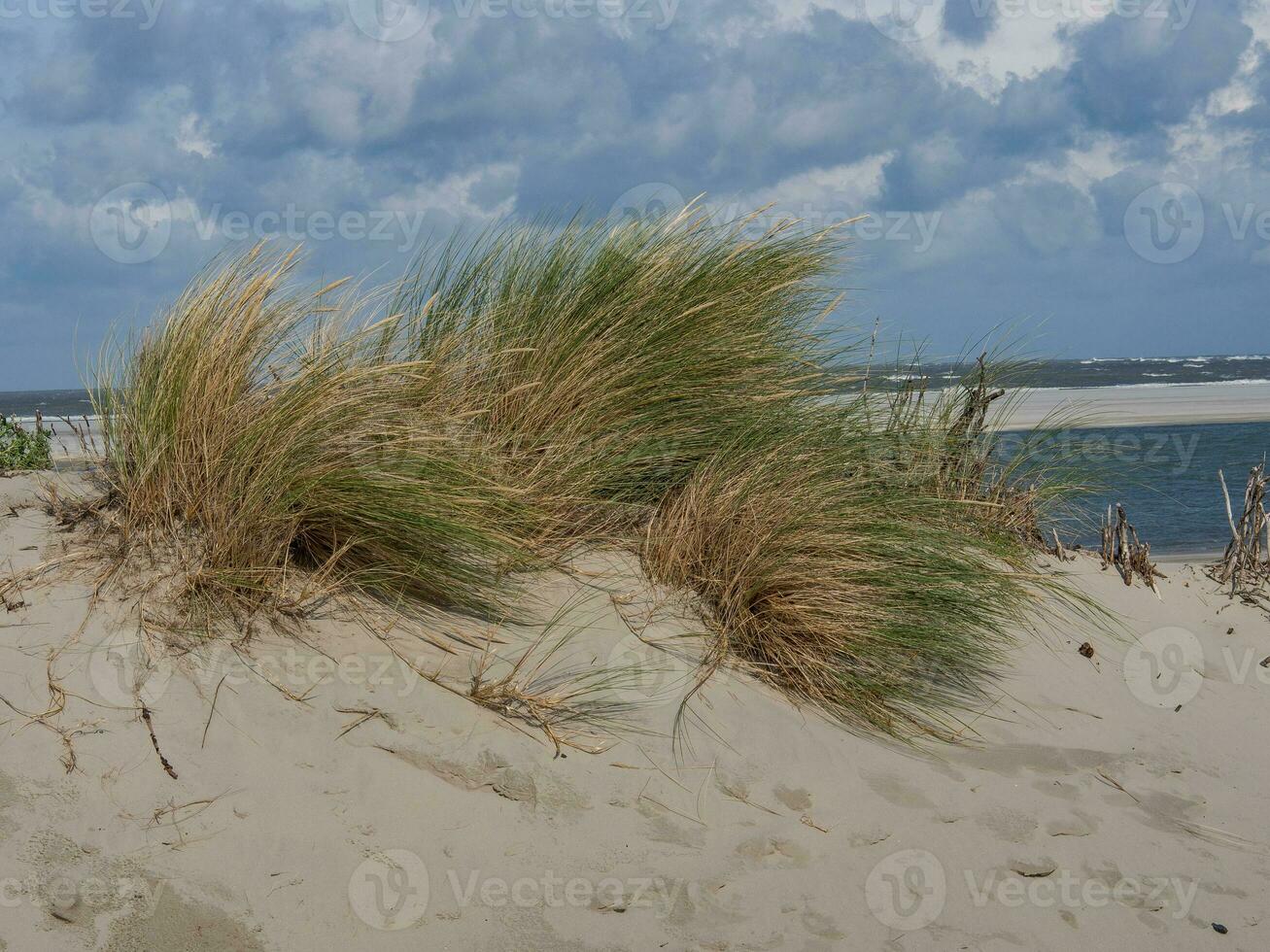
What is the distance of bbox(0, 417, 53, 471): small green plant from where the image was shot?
14.8ft

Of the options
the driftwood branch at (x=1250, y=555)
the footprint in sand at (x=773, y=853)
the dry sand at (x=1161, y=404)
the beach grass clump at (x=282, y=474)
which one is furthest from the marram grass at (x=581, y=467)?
the dry sand at (x=1161, y=404)

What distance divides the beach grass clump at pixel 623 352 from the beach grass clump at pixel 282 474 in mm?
403

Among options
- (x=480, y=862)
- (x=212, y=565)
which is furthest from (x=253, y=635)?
(x=480, y=862)

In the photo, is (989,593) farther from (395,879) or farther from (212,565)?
(212,565)

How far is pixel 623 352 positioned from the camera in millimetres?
4523

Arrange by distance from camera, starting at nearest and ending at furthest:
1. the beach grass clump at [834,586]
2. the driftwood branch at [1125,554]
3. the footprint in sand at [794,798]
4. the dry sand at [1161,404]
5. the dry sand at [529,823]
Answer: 1. the dry sand at [529,823]
2. the footprint in sand at [794,798]
3. the beach grass clump at [834,586]
4. the driftwood branch at [1125,554]
5. the dry sand at [1161,404]

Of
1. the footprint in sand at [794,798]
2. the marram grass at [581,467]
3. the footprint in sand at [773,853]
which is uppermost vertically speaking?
the marram grass at [581,467]

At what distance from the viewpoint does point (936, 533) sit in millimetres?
4066

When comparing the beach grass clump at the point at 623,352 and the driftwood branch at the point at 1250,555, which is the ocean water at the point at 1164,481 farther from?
the beach grass clump at the point at 623,352

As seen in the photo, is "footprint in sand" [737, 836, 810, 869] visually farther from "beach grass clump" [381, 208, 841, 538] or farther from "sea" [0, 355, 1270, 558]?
"sea" [0, 355, 1270, 558]

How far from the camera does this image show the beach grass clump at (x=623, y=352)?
14.1 feet

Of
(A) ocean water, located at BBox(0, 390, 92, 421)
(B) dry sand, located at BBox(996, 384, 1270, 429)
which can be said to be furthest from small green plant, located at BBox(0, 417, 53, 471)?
(B) dry sand, located at BBox(996, 384, 1270, 429)

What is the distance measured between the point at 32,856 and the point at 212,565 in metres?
1.07

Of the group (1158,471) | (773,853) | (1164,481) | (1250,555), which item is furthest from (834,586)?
(1158,471)
